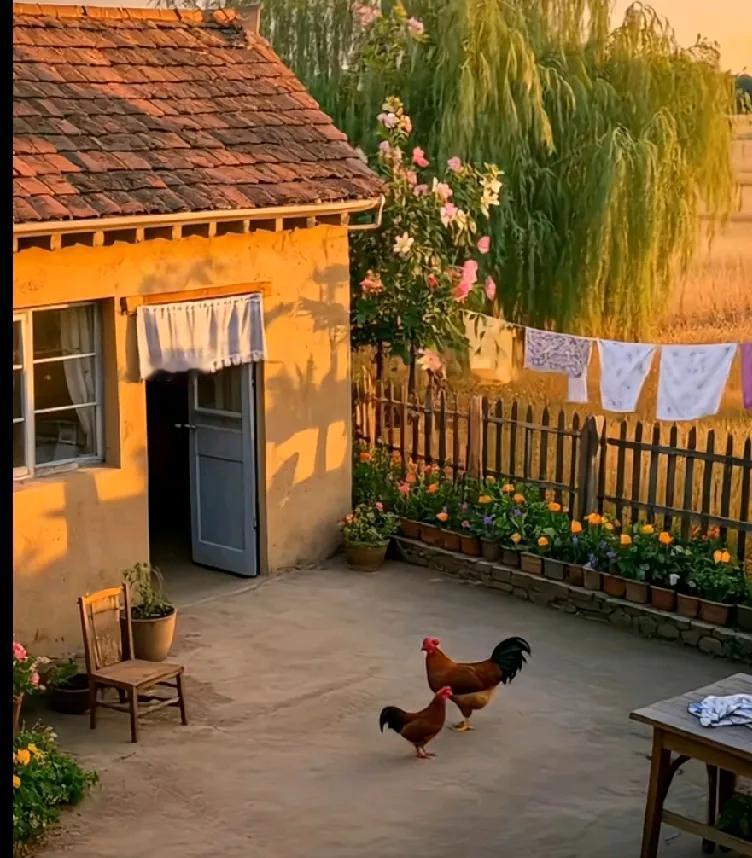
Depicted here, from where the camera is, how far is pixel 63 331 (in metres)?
10.3

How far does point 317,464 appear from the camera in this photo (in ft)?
40.2

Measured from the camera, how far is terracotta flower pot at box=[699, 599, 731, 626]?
10055 millimetres

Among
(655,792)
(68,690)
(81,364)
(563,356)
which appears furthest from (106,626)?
(563,356)

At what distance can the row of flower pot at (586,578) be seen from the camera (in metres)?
10.1

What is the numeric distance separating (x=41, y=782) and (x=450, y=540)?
5.56 metres

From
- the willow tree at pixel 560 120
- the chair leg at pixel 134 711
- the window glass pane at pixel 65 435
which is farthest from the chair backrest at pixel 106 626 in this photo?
the willow tree at pixel 560 120

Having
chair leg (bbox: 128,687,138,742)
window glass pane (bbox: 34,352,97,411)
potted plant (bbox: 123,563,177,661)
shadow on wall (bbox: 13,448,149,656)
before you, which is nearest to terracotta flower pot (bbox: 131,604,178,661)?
potted plant (bbox: 123,563,177,661)

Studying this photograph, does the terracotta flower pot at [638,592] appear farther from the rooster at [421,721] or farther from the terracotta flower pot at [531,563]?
the rooster at [421,721]

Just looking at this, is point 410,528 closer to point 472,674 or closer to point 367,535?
point 367,535

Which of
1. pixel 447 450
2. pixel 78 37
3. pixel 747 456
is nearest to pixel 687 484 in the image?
pixel 747 456

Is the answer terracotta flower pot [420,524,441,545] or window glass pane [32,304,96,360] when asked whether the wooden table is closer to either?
terracotta flower pot [420,524,441,545]

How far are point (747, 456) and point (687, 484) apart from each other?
565mm
